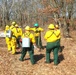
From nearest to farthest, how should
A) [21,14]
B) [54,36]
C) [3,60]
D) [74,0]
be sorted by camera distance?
1. [54,36]
2. [3,60]
3. [74,0]
4. [21,14]

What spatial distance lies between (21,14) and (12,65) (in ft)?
142

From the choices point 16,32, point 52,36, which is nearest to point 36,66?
point 52,36

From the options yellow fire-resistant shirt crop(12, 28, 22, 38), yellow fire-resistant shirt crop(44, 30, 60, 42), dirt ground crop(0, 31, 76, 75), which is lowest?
dirt ground crop(0, 31, 76, 75)

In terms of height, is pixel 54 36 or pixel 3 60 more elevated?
pixel 54 36

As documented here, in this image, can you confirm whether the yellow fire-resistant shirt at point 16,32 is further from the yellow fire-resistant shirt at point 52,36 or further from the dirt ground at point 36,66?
the yellow fire-resistant shirt at point 52,36

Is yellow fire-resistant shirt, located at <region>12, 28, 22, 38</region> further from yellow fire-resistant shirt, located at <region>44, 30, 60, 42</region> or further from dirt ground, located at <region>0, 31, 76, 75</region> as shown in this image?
yellow fire-resistant shirt, located at <region>44, 30, 60, 42</region>

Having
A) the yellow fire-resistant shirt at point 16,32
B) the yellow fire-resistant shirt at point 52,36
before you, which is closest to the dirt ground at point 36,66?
the yellow fire-resistant shirt at point 16,32

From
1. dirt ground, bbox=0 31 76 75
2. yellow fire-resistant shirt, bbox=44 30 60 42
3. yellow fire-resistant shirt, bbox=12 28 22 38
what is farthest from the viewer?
yellow fire-resistant shirt, bbox=12 28 22 38

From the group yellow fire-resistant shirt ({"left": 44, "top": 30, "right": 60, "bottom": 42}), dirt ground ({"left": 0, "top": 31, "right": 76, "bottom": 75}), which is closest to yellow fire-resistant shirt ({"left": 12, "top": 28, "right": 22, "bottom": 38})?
dirt ground ({"left": 0, "top": 31, "right": 76, "bottom": 75})

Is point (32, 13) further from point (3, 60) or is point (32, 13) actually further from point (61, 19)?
point (3, 60)

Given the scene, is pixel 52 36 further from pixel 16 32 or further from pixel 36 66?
pixel 16 32

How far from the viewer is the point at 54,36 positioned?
40.3ft

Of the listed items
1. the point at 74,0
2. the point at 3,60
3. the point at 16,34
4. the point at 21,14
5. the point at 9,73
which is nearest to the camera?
the point at 9,73

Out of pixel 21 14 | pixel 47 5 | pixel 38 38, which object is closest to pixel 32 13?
pixel 21 14
